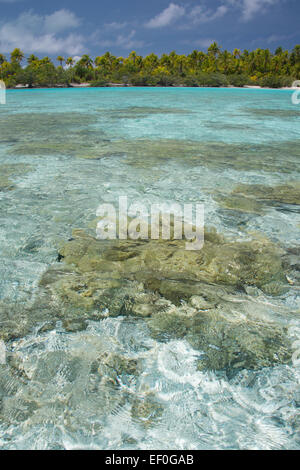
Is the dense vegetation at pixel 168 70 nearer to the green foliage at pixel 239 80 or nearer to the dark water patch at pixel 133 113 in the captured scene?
the green foliage at pixel 239 80

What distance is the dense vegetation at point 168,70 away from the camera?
57312 millimetres

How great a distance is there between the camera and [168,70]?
217ft

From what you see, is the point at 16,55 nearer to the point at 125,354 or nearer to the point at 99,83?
the point at 99,83

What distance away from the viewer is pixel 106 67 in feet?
225

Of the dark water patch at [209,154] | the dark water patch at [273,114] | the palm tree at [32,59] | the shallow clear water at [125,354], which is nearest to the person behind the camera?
the shallow clear water at [125,354]

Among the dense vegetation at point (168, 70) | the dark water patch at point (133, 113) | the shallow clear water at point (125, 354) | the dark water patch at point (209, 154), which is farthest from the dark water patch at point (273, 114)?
the dense vegetation at point (168, 70)

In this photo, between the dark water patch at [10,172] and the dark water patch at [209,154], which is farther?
the dark water patch at [209,154]

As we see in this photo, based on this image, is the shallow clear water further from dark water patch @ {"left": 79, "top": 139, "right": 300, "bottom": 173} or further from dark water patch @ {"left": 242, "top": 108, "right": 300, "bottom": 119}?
dark water patch @ {"left": 242, "top": 108, "right": 300, "bottom": 119}

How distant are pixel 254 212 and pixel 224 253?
1.11m

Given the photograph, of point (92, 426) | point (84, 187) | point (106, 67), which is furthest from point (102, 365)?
point (106, 67)

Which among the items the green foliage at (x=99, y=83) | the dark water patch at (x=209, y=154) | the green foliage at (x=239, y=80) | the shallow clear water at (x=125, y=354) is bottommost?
the shallow clear water at (x=125, y=354)

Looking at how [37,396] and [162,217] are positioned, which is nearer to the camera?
[37,396]

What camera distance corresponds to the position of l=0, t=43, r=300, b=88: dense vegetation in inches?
2256
